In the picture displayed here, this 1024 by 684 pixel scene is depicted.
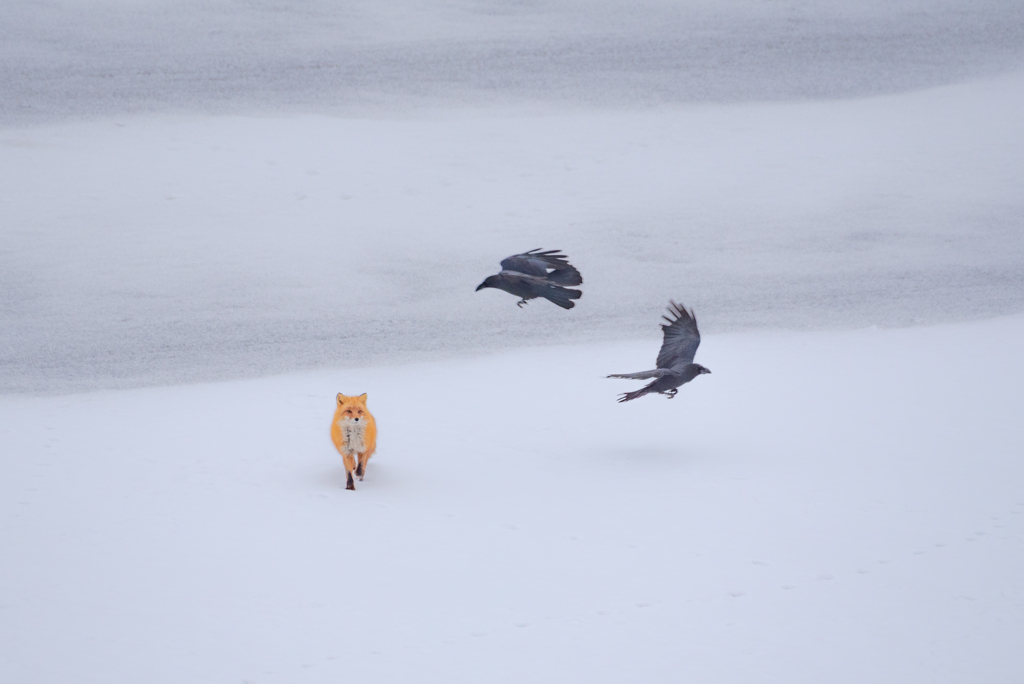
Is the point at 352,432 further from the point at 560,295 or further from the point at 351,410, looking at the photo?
the point at 560,295

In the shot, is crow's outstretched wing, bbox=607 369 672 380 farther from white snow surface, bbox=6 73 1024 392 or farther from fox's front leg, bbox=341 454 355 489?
white snow surface, bbox=6 73 1024 392

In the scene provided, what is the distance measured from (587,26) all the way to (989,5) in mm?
6807

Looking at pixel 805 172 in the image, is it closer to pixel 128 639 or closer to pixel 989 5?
pixel 989 5

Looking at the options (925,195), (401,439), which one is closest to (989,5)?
(925,195)

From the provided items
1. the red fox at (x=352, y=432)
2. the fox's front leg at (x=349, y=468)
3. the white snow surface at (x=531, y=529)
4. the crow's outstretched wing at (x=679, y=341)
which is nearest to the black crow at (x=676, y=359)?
the crow's outstretched wing at (x=679, y=341)

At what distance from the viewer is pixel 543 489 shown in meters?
6.33

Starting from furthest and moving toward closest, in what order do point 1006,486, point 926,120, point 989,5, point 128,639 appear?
point 989,5
point 926,120
point 1006,486
point 128,639

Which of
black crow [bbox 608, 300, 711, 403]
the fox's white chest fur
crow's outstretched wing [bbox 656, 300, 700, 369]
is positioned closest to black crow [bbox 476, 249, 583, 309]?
black crow [bbox 608, 300, 711, 403]

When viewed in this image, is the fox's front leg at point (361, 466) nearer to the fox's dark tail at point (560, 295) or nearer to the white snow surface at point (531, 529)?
the white snow surface at point (531, 529)

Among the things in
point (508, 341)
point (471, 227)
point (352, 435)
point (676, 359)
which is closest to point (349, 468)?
point (352, 435)

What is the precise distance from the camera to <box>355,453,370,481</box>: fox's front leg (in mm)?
6195

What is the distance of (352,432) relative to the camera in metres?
6.00

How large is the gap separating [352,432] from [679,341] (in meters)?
2.21

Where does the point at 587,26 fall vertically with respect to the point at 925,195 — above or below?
above
